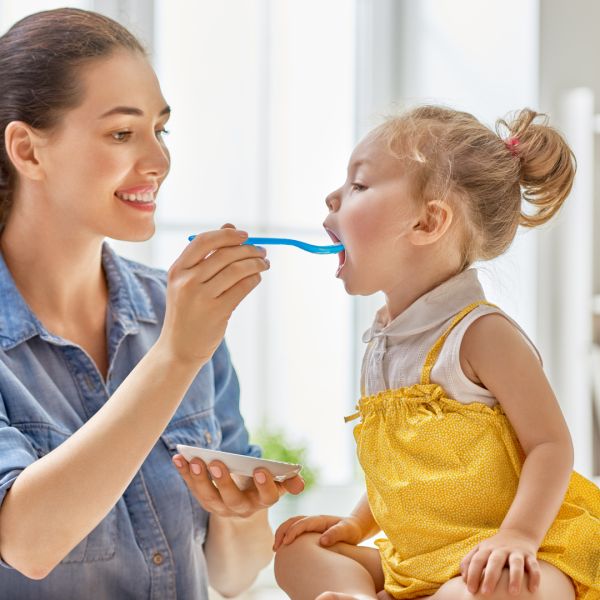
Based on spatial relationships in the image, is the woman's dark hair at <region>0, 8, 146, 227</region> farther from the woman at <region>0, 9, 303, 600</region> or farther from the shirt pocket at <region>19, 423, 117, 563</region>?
the shirt pocket at <region>19, 423, 117, 563</region>

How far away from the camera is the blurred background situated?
2738mm

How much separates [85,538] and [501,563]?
0.65 meters

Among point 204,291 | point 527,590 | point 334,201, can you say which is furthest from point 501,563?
point 334,201

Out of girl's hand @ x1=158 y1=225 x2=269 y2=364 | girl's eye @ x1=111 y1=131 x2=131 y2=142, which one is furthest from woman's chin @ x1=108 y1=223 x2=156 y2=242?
girl's hand @ x1=158 y1=225 x2=269 y2=364

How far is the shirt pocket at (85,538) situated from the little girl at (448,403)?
0.90 ft

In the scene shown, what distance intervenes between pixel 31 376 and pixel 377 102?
6.14 ft

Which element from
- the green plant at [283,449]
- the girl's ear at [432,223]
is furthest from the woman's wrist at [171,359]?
the green plant at [283,449]

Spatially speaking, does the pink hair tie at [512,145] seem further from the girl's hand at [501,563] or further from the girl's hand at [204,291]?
the girl's hand at [501,563]

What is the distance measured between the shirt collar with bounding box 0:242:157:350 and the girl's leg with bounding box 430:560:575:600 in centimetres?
71

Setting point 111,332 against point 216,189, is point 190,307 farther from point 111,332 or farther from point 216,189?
point 216,189

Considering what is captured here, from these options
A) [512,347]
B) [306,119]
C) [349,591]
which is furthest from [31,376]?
[306,119]

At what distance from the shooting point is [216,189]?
2840 mm

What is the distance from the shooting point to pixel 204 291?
3.89 ft

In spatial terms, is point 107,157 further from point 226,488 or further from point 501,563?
point 501,563
